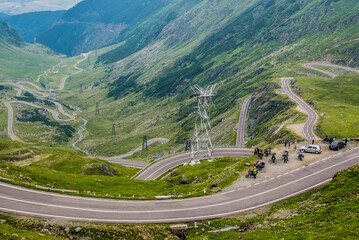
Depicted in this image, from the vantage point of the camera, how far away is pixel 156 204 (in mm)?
50656

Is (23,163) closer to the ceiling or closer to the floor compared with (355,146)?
closer to the floor

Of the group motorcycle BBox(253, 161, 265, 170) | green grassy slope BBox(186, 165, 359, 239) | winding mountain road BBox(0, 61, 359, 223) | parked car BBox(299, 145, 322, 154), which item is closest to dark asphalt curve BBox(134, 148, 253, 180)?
parked car BBox(299, 145, 322, 154)

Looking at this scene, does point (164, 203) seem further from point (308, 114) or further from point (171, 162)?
point (308, 114)

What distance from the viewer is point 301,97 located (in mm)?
158875

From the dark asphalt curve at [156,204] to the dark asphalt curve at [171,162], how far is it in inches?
2007

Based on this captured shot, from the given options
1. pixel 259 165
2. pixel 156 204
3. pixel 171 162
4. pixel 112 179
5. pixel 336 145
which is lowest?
pixel 171 162

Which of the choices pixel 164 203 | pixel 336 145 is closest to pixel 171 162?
pixel 164 203

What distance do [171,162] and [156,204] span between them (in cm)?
6270

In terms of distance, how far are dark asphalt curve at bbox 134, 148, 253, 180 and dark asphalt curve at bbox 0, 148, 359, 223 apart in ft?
167

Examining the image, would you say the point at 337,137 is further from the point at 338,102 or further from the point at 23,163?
the point at 23,163

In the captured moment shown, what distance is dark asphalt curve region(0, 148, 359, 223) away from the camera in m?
44.6

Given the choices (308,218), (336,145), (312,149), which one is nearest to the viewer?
(308,218)

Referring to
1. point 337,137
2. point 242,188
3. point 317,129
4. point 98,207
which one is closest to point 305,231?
point 242,188

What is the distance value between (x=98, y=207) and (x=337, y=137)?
86954 millimetres
